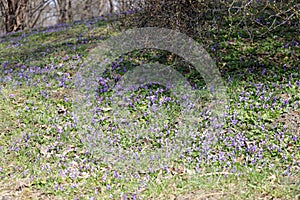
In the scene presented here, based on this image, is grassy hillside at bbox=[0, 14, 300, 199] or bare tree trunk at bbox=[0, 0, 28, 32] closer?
grassy hillside at bbox=[0, 14, 300, 199]

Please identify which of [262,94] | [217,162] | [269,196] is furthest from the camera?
[262,94]

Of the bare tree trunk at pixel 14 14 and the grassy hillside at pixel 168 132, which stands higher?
the bare tree trunk at pixel 14 14

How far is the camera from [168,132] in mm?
5660

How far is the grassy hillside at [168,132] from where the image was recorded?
14.8 ft

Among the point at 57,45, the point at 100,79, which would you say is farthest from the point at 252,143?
the point at 57,45

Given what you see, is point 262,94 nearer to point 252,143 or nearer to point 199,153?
point 252,143

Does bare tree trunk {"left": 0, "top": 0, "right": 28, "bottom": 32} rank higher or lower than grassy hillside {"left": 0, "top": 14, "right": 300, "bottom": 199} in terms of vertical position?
higher

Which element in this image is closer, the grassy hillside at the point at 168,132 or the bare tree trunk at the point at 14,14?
the grassy hillside at the point at 168,132

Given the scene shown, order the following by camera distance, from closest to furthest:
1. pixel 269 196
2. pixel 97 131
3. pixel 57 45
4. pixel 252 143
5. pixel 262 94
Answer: pixel 269 196, pixel 252 143, pixel 97 131, pixel 262 94, pixel 57 45

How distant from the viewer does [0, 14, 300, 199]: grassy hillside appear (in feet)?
14.8

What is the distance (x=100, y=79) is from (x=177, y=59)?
64.3 inches

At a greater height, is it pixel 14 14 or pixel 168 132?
pixel 14 14

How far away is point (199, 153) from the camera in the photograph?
5.11 metres

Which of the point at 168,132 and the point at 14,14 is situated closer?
the point at 168,132
